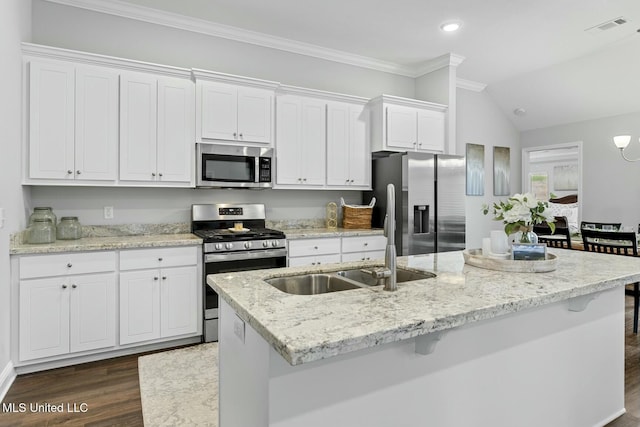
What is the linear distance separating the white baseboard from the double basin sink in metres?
2.06

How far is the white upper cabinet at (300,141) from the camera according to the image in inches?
153

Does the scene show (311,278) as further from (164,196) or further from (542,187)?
(542,187)

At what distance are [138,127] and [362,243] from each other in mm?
2407

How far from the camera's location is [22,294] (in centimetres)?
260

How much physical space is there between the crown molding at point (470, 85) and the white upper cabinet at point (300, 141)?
2413 mm

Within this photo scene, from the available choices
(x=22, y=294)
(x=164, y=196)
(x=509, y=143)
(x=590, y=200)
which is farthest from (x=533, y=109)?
(x=22, y=294)

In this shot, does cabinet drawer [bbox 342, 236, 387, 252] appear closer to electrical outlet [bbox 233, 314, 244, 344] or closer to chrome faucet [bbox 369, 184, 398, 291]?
chrome faucet [bbox 369, 184, 398, 291]

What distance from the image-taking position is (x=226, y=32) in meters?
3.84

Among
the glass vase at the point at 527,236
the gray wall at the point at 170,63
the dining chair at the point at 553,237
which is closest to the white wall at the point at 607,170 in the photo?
the dining chair at the point at 553,237

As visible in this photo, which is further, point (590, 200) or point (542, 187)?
point (542, 187)

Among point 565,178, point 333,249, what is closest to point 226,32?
point 333,249

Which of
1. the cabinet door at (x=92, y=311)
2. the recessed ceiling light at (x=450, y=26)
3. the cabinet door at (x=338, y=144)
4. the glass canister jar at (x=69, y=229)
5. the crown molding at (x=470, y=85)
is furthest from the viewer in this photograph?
the crown molding at (x=470, y=85)

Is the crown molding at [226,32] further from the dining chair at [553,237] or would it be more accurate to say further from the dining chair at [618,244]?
the dining chair at [618,244]

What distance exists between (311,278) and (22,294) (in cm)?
218
